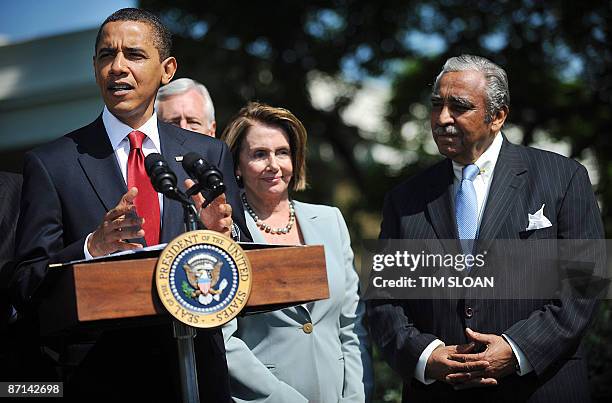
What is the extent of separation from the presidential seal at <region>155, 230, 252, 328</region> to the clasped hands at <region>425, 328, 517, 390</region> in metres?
1.42

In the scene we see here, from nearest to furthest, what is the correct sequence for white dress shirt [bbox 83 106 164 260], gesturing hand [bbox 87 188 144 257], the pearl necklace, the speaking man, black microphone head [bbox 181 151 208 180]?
gesturing hand [bbox 87 188 144 257] < black microphone head [bbox 181 151 208 180] < white dress shirt [bbox 83 106 164 260] < the pearl necklace < the speaking man

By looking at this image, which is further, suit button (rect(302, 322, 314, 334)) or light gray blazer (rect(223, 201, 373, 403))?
suit button (rect(302, 322, 314, 334))

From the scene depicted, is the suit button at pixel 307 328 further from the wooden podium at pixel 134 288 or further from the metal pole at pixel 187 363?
the metal pole at pixel 187 363

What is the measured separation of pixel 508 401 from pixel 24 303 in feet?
6.66

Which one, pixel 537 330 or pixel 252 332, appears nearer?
pixel 537 330

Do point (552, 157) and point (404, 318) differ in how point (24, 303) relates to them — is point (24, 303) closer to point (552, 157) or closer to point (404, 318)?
point (404, 318)

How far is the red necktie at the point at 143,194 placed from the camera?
3.22 meters

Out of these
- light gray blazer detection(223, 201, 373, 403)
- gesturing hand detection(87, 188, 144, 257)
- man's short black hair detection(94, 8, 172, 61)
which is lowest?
light gray blazer detection(223, 201, 373, 403)

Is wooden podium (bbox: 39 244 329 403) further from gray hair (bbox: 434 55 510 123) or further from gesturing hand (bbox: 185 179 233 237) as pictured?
gray hair (bbox: 434 55 510 123)

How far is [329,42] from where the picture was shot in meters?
13.9

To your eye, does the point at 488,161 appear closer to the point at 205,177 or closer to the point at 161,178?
the point at 205,177

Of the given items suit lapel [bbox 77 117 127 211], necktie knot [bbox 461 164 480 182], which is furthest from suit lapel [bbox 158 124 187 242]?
necktie knot [bbox 461 164 480 182]

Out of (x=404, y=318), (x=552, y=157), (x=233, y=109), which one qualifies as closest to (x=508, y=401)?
(x=404, y=318)

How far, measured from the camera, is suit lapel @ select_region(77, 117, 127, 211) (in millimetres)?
3244
